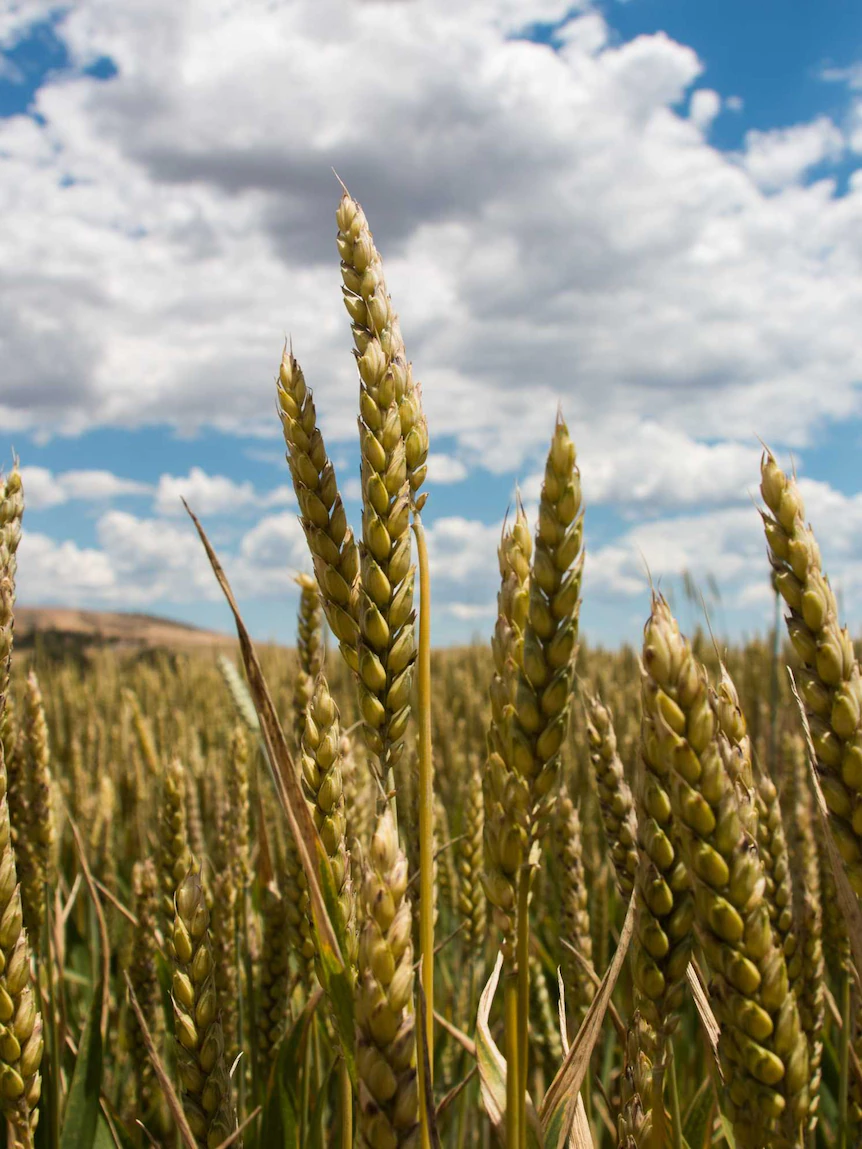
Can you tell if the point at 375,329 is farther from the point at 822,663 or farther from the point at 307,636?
the point at 307,636

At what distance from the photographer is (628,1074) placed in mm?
1146

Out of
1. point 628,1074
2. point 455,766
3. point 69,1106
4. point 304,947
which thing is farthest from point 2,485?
point 455,766

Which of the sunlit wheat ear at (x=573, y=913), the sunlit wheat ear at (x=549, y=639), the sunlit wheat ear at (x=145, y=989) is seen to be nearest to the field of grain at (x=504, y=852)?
the sunlit wheat ear at (x=549, y=639)

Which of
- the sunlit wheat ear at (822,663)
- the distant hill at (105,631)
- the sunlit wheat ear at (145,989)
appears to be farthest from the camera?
the distant hill at (105,631)

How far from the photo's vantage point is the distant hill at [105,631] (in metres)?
19.5

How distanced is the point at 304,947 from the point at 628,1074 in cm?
65

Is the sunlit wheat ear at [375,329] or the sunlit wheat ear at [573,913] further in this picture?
the sunlit wheat ear at [573,913]

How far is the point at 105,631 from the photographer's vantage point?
78.8ft

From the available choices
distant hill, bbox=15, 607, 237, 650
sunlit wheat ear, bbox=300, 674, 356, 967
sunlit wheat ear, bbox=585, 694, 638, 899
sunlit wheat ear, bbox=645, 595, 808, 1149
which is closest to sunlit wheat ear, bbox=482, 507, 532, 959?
sunlit wheat ear, bbox=645, 595, 808, 1149

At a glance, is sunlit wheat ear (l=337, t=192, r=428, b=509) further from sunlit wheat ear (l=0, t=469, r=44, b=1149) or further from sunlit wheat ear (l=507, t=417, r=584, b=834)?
sunlit wheat ear (l=0, t=469, r=44, b=1149)

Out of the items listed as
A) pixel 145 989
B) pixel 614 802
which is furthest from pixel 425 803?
pixel 145 989

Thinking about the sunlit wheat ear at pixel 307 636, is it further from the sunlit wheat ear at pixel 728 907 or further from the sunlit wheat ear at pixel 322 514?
the sunlit wheat ear at pixel 728 907

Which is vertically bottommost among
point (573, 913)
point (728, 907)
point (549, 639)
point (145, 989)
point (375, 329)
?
point (145, 989)

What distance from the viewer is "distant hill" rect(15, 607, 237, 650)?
768 inches
